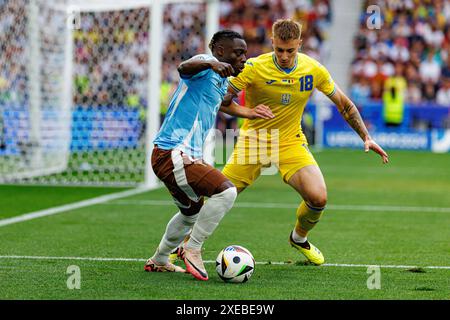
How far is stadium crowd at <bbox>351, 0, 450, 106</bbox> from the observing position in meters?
31.2

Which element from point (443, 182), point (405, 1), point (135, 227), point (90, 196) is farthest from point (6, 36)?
point (405, 1)

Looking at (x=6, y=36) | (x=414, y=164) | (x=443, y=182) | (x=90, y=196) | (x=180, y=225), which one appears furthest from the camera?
(x=414, y=164)

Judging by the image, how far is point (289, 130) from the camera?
9.03 m

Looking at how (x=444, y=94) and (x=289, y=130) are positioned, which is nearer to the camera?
(x=289, y=130)

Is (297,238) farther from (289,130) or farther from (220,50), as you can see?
(220,50)

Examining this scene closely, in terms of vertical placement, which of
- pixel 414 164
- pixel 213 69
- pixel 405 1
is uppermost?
pixel 405 1

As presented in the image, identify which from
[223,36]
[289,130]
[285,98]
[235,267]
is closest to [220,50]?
[223,36]

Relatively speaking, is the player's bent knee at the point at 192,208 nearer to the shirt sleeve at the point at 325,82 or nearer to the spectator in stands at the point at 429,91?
the shirt sleeve at the point at 325,82

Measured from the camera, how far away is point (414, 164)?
23172 millimetres

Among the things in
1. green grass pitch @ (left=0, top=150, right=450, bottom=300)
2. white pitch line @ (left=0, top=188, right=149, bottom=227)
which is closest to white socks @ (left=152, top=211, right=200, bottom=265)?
green grass pitch @ (left=0, top=150, right=450, bottom=300)

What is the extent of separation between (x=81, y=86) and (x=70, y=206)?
6.83m

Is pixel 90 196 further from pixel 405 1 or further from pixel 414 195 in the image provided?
pixel 405 1

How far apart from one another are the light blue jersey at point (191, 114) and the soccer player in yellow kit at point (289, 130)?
3.35 feet
